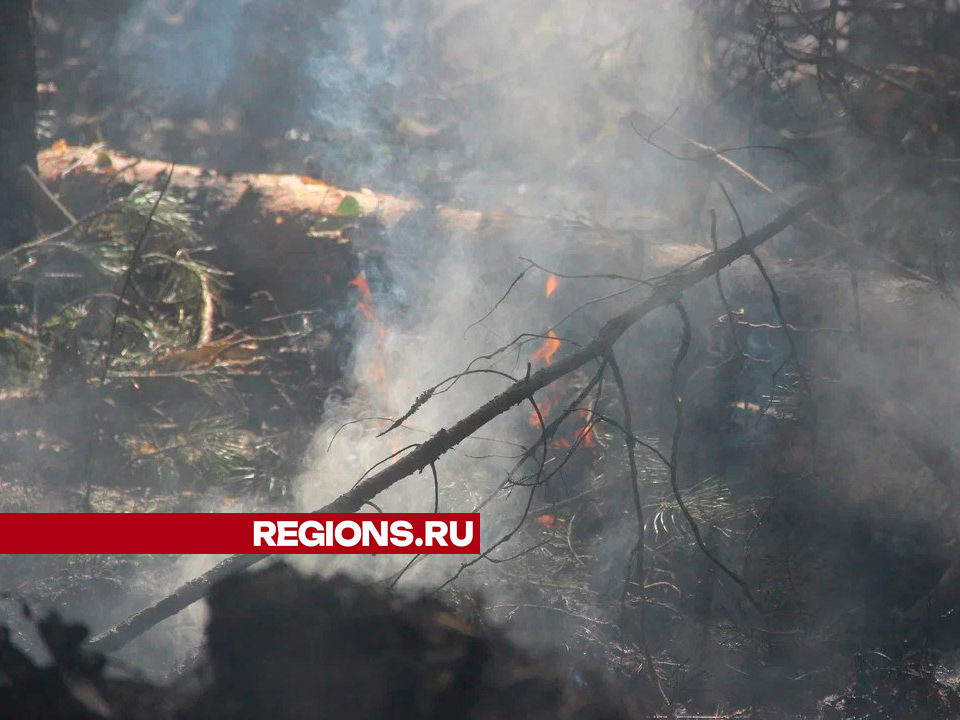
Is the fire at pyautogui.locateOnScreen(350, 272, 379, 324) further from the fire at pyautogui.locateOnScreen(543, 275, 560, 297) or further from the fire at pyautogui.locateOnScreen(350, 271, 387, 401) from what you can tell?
the fire at pyautogui.locateOnScreen(543, 275, 560, 297)

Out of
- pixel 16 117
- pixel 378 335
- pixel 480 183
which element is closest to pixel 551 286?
pixel 378 335

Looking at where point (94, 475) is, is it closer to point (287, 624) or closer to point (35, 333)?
point (35, 333)

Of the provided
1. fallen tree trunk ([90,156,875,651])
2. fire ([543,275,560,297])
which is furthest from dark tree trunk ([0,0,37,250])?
fire ([543,275,560,297])

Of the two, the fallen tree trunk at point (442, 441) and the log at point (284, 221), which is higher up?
the log at point (284, 221)

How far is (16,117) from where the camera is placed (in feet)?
14.5

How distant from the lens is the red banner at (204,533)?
3.09 meters

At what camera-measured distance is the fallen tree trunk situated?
2393 mm

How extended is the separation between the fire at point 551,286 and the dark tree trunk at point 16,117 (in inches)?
125

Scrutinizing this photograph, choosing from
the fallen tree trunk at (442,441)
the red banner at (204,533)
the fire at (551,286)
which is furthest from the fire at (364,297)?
the fallen tree trunk at (442,441)

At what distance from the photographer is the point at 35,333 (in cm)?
405

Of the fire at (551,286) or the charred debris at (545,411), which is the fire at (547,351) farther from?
the fire at (551,286)

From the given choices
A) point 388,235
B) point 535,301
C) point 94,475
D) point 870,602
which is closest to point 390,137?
point 388,235

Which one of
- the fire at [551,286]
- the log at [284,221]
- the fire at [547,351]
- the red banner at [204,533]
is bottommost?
the red banner at [204,533]

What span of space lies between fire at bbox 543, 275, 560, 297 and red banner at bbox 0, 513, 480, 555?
133 cm
